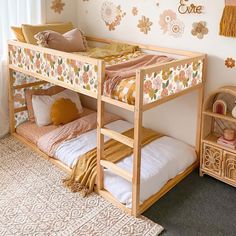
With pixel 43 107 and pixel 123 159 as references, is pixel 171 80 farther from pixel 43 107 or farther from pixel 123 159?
pixel 43 107

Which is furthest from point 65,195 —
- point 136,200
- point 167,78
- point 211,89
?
point 211,89

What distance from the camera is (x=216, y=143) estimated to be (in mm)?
2541

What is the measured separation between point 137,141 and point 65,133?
1.10 meters

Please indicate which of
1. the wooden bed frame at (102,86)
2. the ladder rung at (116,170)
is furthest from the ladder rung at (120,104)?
the ladder rung at (116,170)

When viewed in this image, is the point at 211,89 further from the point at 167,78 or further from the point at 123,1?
the point at 123,1

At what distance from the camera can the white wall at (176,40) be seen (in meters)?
2.53

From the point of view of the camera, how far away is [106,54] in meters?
2.83

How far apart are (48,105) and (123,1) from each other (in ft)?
3.97

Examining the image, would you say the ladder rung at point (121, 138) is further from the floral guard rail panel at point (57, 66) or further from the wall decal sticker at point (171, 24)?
the wall decal sticker at point (171, 24)

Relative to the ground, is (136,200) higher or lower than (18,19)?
lower

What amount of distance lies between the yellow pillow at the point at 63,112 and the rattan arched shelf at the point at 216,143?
4.22 ft

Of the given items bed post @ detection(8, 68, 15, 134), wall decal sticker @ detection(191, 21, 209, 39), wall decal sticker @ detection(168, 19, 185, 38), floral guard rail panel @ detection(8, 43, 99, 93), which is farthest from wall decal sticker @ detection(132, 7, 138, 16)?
bed post @ detection(8, 68, 15, 134)

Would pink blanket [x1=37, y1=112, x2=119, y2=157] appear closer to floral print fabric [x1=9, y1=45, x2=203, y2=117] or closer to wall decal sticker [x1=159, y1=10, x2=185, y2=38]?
floral print fabric [x1=9, y1=45, x2=203, y2=117]

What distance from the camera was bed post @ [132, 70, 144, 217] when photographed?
1.95m
